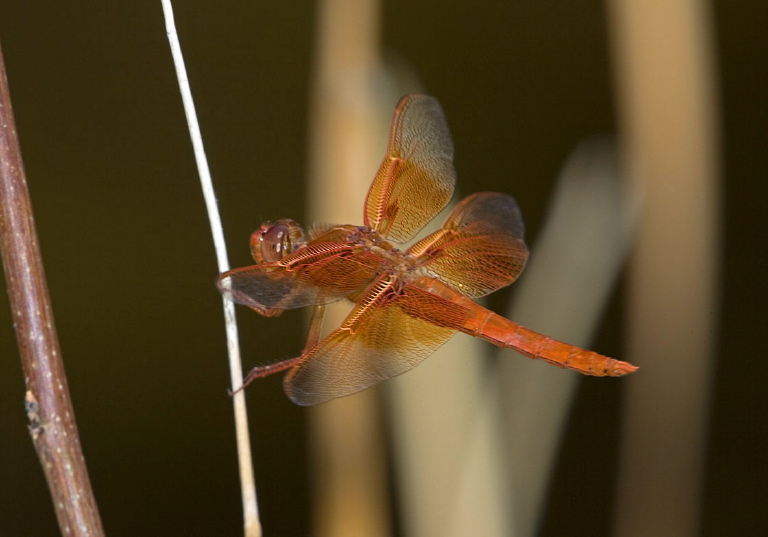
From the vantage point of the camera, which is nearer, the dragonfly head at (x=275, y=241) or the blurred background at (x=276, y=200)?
the dragonfly head at (x=275, y=241)

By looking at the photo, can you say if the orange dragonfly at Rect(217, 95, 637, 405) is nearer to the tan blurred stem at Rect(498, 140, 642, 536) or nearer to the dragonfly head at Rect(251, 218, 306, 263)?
the dragonfly head at Rect(251, 218, 306, 263)

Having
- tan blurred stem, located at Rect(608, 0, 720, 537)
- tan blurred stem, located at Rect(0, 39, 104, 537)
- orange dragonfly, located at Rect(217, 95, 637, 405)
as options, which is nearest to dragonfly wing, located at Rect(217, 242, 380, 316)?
orange dragonfly, located at Rect(217, 95, 637, 405)

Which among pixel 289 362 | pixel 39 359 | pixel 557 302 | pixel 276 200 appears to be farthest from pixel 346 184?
pixel 39 359

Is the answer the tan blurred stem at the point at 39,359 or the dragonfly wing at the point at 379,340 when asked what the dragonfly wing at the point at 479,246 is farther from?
the tan blurred stem at the point at 39,359

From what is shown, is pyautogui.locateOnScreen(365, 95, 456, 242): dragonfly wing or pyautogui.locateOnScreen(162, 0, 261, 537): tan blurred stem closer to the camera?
pyautogui.locateOnScreen(162, 0, 261, 537): tan blurred stem

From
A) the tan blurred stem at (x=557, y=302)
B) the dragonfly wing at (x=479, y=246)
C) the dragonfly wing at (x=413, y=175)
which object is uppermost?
the dragonfly wing at (x=413, y=175)

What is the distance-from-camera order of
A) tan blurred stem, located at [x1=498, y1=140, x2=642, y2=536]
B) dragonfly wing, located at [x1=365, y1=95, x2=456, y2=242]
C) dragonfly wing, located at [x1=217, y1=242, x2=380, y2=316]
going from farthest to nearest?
tan blurred stem, located at [x1=498, y1=140, x2=642, y2=536], dragonfly wing, located at [x1=365, y1=95, x2=456, y2=242], dragonfly wing, located at [x1=217, y1=242, x2=380, y2=316]

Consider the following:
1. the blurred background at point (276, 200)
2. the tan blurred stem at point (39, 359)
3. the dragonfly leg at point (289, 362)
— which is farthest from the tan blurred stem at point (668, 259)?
the tan blurred stem at point (39, 359)
